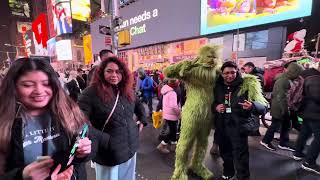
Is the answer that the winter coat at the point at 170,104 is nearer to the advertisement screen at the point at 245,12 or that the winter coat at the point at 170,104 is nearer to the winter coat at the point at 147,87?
the winter coat at the point at 147,87

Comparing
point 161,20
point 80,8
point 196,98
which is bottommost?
point 196,98

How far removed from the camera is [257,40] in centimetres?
950

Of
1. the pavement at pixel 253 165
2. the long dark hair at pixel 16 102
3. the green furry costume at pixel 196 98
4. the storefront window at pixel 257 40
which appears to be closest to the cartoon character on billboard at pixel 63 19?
the storefront window at pixel 257 40

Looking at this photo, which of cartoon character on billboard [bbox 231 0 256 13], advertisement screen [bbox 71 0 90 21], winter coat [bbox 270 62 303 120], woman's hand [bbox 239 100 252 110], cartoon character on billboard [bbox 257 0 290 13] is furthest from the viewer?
advertisement screen [bbox 71 0 90 21]

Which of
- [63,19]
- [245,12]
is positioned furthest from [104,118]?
[63,19]

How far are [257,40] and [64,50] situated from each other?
68.6 feet

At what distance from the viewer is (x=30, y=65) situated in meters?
1.25

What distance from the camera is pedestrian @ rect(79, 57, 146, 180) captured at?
210 centimetres

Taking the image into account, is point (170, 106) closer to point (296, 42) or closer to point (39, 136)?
point (39, 136)

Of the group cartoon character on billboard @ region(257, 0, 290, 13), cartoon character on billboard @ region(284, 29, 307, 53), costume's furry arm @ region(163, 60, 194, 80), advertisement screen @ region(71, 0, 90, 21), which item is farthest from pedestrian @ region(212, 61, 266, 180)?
advertisement screen @ region(71, 0, 90, 21)

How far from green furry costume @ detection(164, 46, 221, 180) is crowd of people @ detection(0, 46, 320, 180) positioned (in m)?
0.14

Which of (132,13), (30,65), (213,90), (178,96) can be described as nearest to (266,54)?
(178,96)

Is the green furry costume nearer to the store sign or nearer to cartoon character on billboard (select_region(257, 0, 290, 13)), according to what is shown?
cartoon character on billboard (select_region(257, 0, 290, 13))

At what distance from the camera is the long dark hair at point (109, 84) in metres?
2.14
